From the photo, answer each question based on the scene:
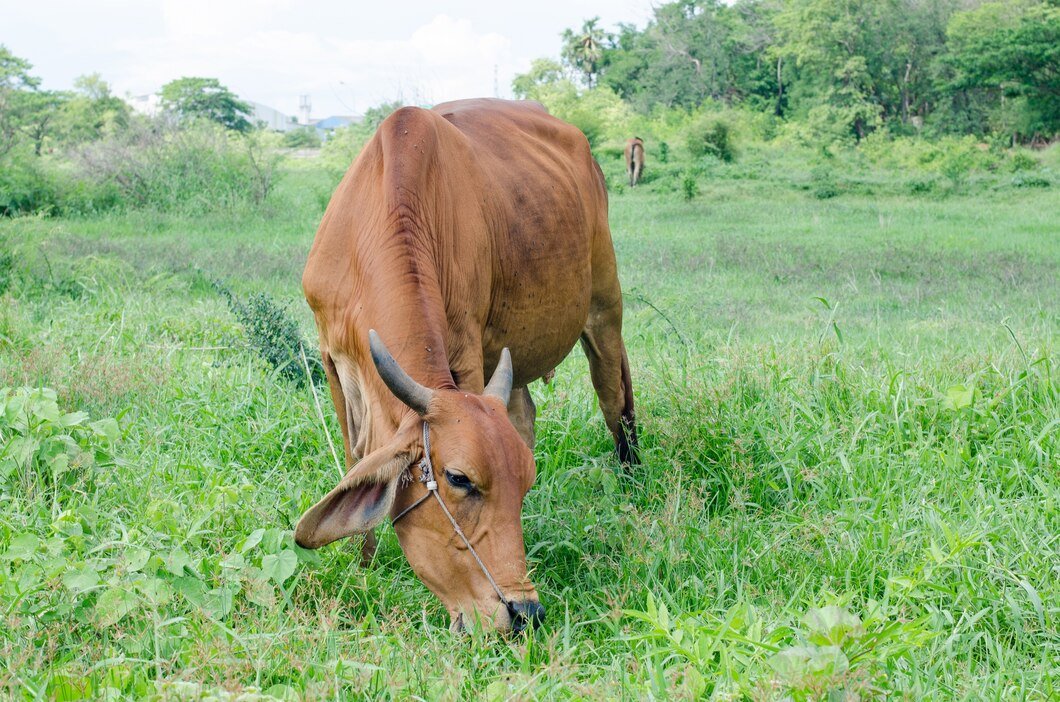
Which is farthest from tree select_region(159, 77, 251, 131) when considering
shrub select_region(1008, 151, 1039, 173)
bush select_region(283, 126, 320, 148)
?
shrub select_region(1008, 151, 1039, 173)

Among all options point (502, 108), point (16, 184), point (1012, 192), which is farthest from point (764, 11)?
point (502, 108)

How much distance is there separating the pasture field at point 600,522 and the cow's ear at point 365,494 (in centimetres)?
19

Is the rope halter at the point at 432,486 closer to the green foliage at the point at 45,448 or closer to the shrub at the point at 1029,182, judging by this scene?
the green foliage at the point at 45,448

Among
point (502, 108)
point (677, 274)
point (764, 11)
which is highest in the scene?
point (764, 11)

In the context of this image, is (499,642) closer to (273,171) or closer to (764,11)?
(273,171)

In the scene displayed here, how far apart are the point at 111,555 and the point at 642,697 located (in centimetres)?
181

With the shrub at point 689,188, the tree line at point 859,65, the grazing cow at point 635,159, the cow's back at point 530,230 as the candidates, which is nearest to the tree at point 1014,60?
the tree line at point 859,65

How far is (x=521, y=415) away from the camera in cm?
441

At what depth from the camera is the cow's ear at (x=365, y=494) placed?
9.50ft

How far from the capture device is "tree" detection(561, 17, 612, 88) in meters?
56.4

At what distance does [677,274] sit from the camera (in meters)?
9.88

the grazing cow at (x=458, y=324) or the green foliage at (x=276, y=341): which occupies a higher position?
the grazing cow at (x=458, y=324)

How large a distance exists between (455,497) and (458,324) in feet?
2.66

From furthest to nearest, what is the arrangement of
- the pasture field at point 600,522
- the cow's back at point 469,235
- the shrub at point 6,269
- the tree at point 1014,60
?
the tree at point 1014,60, the shrub at point 6,269, the cow's back at point 469,235, the pasture field at point 600,522
